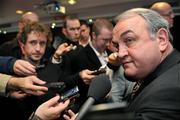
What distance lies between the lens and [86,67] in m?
2.51

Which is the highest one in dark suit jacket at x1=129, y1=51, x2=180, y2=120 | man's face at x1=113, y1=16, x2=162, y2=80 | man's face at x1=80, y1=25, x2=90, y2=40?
man's face at x1=113, y1=16, x2=162, y2=80

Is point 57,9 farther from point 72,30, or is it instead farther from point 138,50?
point 138,50

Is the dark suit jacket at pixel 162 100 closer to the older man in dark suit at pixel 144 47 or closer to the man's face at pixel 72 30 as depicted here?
the older man in dark suit at pixel 144 47

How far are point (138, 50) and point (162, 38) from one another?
11 centimetres

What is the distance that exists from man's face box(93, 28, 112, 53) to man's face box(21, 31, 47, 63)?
60 centimetres

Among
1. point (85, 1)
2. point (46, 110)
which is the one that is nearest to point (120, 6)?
point (85, 1)

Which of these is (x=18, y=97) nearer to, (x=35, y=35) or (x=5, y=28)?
(x=35, y=35)

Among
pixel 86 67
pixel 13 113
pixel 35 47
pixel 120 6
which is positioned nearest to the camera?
pixel 13 113

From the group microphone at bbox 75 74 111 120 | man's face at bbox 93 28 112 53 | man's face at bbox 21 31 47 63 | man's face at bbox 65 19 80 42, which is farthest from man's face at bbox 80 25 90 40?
microphone at bbox 75 74 111 120

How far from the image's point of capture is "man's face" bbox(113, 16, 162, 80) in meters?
1.17

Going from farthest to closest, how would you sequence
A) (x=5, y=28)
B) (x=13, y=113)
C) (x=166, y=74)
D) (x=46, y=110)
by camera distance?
(x=5, y=28), (x=13, y=113), (x=46, y=110), (x=166, y=74)

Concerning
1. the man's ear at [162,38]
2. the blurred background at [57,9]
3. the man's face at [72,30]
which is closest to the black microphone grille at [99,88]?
the man's ear at [162,38]

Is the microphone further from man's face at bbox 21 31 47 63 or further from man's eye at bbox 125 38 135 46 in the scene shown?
→ man's face at bbox 21 31 47 63

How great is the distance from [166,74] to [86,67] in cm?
151
